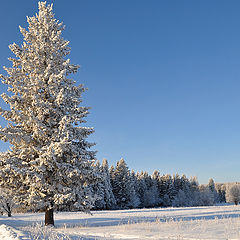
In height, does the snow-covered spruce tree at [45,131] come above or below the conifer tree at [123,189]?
above

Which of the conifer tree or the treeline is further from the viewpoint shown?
the conifer tree

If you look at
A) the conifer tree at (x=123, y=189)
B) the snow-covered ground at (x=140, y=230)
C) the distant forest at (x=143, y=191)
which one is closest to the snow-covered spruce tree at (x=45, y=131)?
the snow-covered ground at (x=140, y=230)

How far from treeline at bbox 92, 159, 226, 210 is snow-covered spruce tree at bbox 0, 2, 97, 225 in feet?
140

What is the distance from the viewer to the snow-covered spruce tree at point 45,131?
1223cm

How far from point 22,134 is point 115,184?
52364mm

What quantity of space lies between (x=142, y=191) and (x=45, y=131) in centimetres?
6815

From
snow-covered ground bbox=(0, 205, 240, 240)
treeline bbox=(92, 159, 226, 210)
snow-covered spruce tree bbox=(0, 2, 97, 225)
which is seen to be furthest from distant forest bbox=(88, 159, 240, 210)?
snow-covered ground bbox=(0, 205, 240, 240)

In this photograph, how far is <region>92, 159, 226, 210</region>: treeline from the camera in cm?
5897

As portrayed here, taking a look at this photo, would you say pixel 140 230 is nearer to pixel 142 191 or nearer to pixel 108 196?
pixel 108 196

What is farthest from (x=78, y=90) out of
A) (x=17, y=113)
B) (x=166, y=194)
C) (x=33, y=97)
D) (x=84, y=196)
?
(x=166, y=194)

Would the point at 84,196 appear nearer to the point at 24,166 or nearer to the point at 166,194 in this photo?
the point at 24,166

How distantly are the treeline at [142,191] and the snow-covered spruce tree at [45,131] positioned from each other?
42.5 m

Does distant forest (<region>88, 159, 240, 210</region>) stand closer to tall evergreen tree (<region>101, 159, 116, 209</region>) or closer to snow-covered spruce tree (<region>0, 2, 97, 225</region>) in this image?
tall evergreen tree (<region>101, 159, 116, 209</region>)

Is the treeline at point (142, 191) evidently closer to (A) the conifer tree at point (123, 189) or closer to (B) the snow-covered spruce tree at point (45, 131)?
(A) the conifer tree at point (123, 189)
